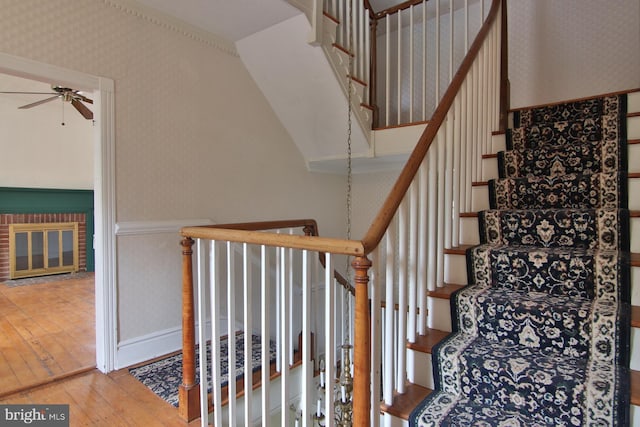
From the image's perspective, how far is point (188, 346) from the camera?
6.04 ft

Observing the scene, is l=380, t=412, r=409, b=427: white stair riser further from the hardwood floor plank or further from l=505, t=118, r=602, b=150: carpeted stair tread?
the hardwood floor plank

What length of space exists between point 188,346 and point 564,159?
7.99 ft

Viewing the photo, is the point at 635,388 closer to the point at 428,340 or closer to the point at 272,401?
the point at 428,340

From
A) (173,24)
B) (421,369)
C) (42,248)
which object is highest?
(173,24)

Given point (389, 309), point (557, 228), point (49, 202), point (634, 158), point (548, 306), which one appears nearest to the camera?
point (389, 309)

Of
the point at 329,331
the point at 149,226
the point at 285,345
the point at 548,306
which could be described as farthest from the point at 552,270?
the point at 149,226

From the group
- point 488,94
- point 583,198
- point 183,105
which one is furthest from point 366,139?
point 583,198

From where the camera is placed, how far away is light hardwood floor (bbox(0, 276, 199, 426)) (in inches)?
75.3

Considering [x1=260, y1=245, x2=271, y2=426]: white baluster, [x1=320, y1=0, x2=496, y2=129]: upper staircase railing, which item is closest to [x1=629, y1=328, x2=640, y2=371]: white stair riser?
[x1=260, y1=245, x2=271, y2=426]: white baluster

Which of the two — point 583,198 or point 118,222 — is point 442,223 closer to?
point 583,198

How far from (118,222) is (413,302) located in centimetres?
199

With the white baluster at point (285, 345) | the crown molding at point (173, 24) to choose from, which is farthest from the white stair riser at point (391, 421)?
the crown molding at point (173, 24)

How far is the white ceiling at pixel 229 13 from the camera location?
96.4 inches

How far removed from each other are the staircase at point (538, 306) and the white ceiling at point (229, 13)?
1.85 metres
